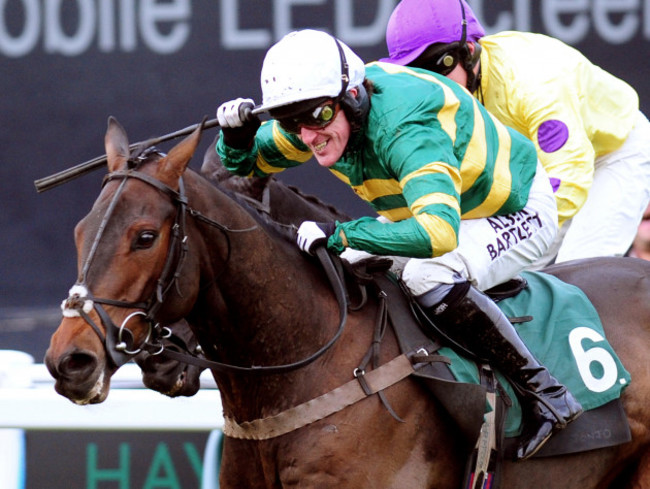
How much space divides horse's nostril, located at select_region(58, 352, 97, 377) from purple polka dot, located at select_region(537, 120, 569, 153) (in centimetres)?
190

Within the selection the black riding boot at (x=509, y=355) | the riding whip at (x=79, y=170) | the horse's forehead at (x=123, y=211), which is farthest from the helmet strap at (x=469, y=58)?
the horse's forehead at (x=123, y=211)

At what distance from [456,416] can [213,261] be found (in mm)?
718

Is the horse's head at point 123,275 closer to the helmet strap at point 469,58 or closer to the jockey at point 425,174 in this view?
the jockey at point 425,174

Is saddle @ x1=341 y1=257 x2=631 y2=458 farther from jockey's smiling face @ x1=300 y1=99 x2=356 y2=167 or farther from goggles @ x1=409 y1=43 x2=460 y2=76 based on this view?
goggles @ x1=409 y1=43 x2=460 y2=76

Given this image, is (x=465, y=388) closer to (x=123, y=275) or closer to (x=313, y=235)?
(x=313, y=235)

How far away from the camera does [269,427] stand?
2.94 meters

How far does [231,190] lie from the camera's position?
353 centimetres

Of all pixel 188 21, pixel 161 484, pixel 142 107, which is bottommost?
pixel 161 484

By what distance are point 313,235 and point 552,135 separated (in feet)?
4.05

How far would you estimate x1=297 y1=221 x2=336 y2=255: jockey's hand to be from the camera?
3029 mm

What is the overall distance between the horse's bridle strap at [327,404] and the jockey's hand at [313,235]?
13.6 inches

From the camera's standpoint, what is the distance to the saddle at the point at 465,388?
9.87 ft

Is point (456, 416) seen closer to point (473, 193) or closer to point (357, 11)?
point (473, 193)

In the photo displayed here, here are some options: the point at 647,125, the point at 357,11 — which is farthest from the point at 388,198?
the point at 357,11
